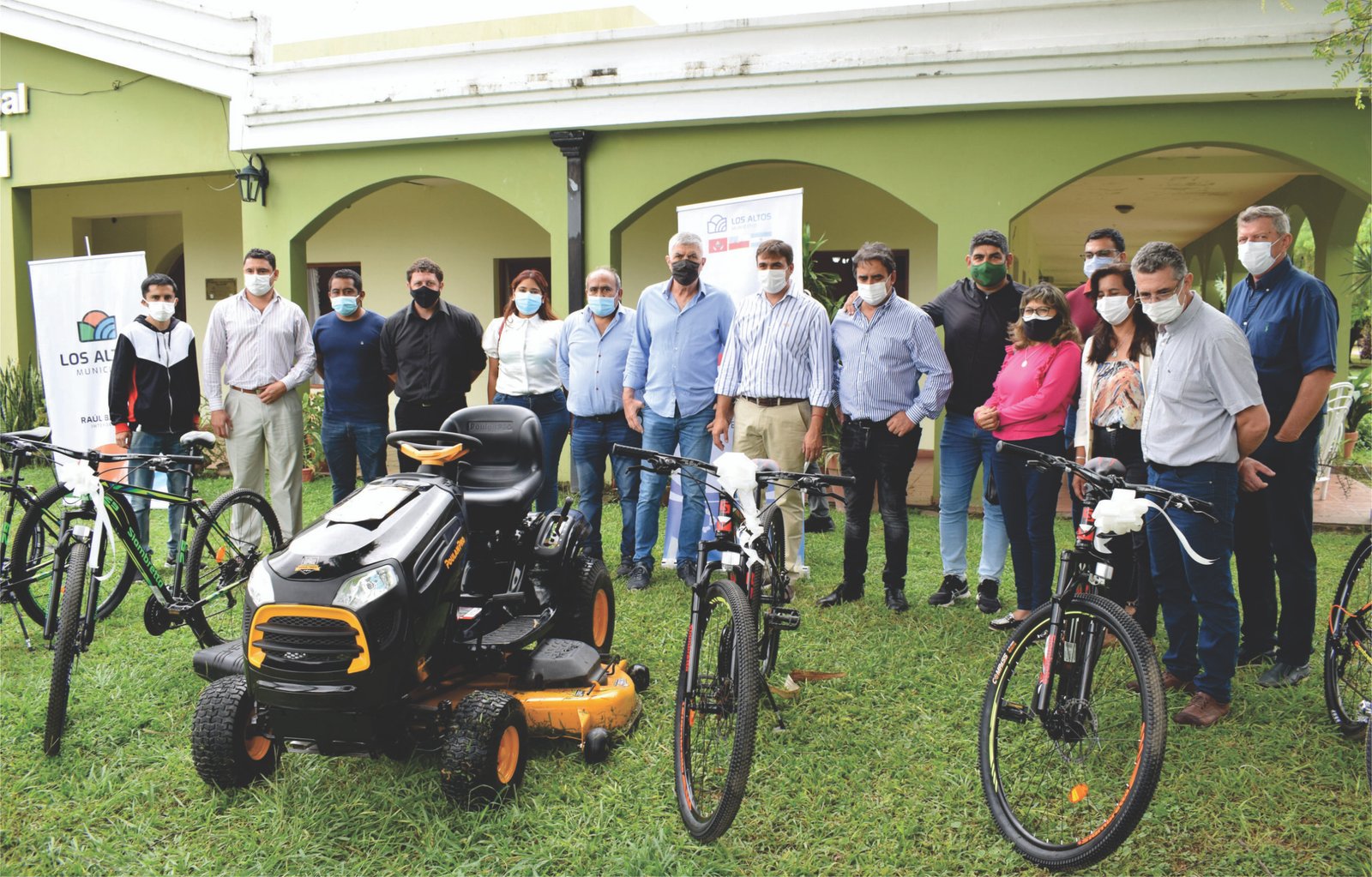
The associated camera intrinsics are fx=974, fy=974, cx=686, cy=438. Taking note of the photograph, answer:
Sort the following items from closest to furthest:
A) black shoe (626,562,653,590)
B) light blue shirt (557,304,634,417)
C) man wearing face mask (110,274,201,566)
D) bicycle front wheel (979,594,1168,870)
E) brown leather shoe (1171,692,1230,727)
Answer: bicycle front wheel (979,594,1168,870)
brown leather shoe (1171,692,1230,727)
man wearing face mask (110,274,201,566)
black shoe (626,562,653,590)
light blue shirt (557,304,634,417)

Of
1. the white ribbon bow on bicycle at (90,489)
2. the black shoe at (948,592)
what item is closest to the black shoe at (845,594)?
the black shoe at (948,592)

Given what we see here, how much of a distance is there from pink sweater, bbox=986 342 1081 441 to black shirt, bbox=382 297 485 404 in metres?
3.47

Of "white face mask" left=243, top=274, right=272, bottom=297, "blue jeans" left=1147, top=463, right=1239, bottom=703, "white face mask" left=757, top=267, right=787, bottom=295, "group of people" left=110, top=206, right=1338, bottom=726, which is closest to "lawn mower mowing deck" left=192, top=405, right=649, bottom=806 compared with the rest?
"group of people" left=110, top=206, right=1338, bottom=726

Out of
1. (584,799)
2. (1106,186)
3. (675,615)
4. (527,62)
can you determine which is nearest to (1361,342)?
(1106,186)

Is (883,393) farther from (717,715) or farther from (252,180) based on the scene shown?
(252,180)

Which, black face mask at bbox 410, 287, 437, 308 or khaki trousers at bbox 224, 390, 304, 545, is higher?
black face mask at bbox 410, 287, 437, 308

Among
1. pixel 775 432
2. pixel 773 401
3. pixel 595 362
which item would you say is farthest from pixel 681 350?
pixel 775 432

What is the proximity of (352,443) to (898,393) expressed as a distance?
358 cm

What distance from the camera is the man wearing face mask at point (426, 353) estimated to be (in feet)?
21.0

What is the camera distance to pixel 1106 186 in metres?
11.8

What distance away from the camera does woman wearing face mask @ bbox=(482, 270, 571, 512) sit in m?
6.46

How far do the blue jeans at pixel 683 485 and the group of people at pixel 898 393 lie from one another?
0.07ft

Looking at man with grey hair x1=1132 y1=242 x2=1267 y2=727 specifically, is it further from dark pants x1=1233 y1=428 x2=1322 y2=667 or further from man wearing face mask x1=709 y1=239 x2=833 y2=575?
man wearing face mask x1=709 y1=239 x2=833 y2=575

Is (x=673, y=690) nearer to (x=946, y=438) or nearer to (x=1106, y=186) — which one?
(x=946, y=438)
